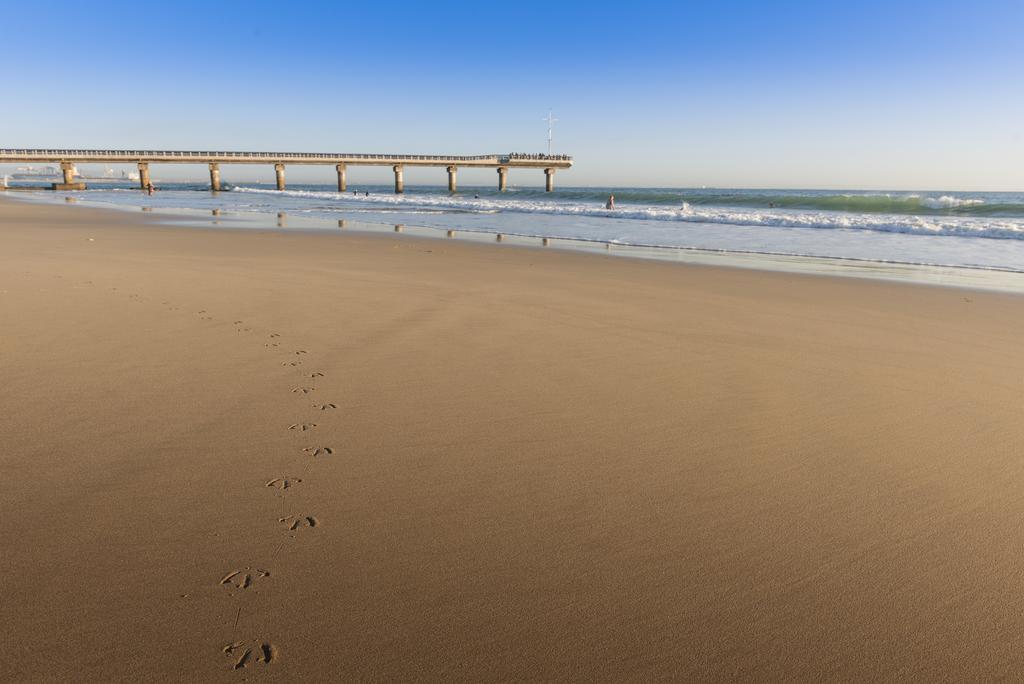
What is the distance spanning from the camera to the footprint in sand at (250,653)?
6.70ft

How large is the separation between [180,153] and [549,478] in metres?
91.1

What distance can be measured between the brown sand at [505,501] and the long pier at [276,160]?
7111 centimetres

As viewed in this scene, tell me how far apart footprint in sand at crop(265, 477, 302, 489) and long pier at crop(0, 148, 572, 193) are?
238 feet

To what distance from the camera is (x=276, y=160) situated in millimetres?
83938

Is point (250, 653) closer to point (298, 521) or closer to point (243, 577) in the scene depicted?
point (243, 577)

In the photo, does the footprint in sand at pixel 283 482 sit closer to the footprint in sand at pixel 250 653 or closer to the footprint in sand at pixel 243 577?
the footprint in sand at pixel 243 577

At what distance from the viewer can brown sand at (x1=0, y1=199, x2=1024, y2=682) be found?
2.17 m

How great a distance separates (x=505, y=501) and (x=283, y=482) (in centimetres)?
114

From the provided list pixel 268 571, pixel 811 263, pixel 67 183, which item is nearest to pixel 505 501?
pixel 268 571

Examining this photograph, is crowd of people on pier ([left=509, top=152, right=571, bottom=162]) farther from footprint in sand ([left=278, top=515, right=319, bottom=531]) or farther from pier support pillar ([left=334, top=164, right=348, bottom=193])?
footprint in sand ([left=278, top=515, right=319, bottom=531])

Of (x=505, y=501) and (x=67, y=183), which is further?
(x=67, y=183)

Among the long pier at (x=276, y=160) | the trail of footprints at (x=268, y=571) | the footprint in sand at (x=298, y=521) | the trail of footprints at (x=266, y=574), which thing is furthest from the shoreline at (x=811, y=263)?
the long pier at (x=276, y=160)

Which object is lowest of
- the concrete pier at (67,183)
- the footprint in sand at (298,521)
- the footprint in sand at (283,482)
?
the footprint in sand at (298,521)

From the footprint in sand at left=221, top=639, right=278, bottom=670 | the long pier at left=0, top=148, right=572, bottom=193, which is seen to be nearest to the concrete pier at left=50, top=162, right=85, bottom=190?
the long pier at left=0, top=148, right=572, bottom=193
